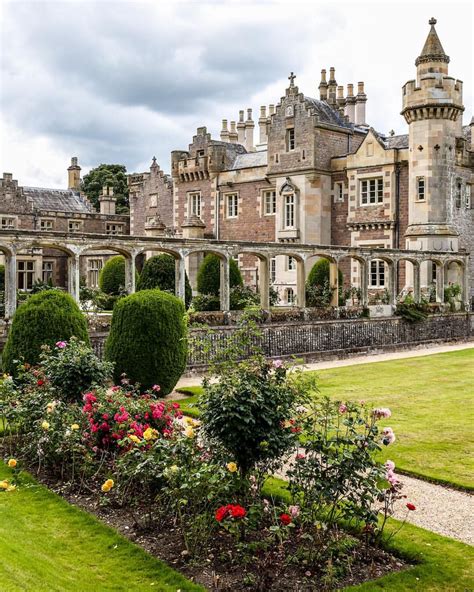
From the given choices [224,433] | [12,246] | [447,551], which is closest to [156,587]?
[224,433]

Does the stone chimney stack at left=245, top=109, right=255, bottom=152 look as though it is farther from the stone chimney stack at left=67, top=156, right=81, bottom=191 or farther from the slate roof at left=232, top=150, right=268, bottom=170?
the stone chimney stack at left=67, top=156, right=81, bottom=191

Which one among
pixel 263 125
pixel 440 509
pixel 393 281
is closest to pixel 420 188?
pixel 393 281

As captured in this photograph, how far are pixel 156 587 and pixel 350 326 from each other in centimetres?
1616

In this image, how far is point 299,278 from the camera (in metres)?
21.9

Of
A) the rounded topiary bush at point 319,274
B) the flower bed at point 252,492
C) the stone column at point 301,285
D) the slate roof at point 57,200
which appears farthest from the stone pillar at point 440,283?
the slate roof at point 57,200

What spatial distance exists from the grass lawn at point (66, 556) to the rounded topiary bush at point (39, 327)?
17.0 ft

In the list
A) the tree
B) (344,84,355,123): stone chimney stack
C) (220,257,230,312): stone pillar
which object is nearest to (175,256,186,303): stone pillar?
(220,257,230,312): stone pillar

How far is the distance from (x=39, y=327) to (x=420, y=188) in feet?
65.5

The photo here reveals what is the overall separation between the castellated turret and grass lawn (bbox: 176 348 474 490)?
26.0 ft

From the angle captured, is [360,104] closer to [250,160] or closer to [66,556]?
[250,160]

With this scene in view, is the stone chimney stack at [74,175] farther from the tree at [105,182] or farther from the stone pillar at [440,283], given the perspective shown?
the stone pillar at [440,283]

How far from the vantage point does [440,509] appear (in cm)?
708

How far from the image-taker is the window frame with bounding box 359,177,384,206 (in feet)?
98.8

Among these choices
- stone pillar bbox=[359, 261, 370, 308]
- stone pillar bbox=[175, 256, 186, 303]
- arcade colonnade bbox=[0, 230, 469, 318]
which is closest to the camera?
arcade colonnade bbox=[0, 230, 469, 318]
